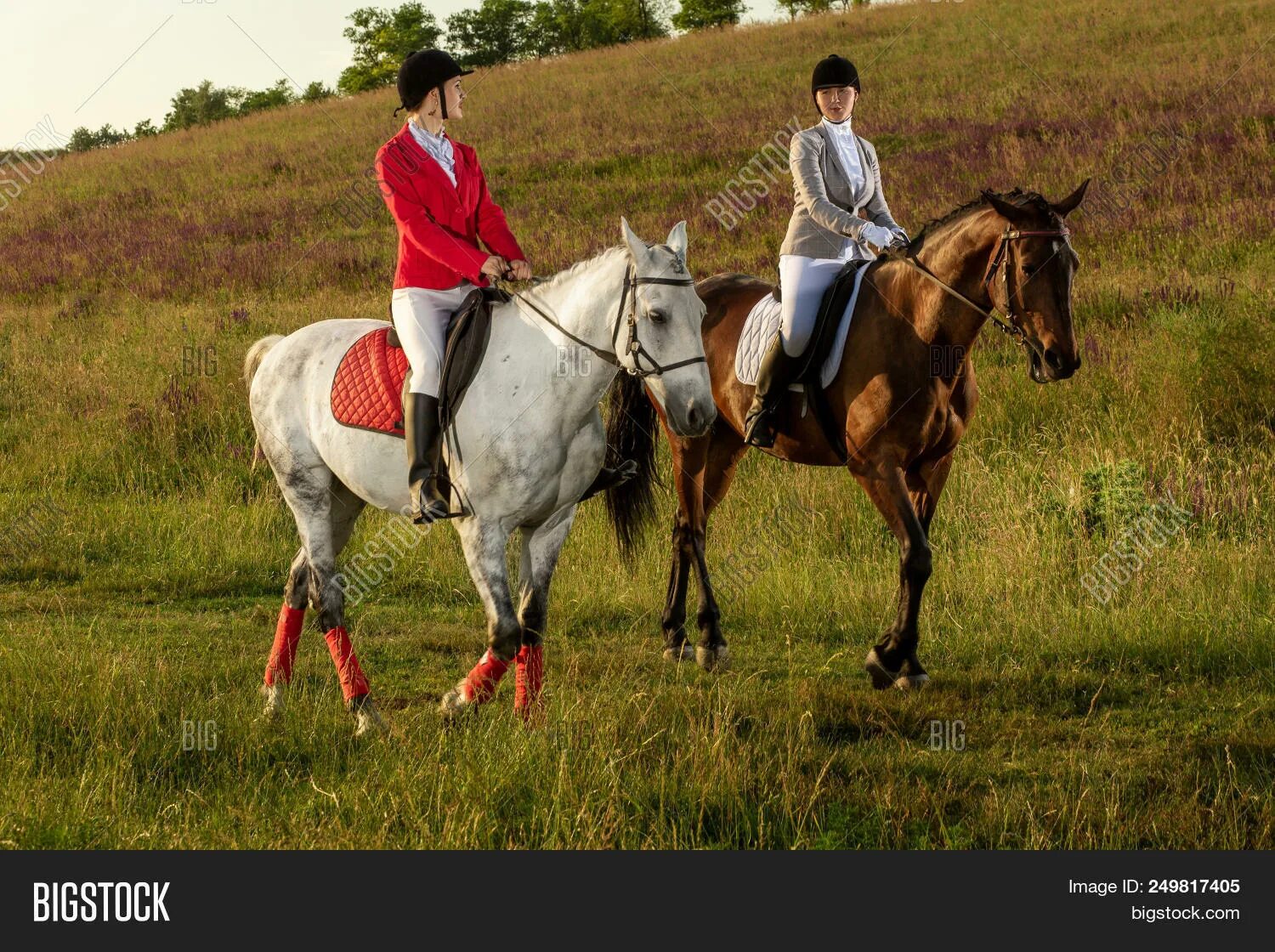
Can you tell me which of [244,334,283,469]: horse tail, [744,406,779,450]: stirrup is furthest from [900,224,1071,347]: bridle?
[244,334,283,469]: horse tail

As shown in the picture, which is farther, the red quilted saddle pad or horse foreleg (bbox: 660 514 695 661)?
horse foreleg (bbox: 660 514 695 661)

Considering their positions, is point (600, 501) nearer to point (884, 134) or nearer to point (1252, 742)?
point (1252, 742)

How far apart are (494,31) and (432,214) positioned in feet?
194

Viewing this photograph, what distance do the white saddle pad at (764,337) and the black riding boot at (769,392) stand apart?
0.10 m

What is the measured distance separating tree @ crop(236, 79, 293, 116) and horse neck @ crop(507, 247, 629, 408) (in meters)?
62.8

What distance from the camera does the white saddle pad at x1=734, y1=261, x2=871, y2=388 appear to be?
6672 millimetres

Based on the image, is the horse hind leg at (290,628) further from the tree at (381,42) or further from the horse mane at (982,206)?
the tree at (381,42)

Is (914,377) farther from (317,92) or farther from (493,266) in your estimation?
(317,92)

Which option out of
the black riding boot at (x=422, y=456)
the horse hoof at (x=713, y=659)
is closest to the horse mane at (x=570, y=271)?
the black riding boot at (x=422, y=456)

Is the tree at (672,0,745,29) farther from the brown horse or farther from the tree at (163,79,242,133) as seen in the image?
the brown horse

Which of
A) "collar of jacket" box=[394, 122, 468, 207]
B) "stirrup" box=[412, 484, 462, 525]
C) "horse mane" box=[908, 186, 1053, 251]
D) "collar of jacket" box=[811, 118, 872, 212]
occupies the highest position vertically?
"collar of jacket" box=[811, 118, 872, 212]

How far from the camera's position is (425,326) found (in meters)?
5.30

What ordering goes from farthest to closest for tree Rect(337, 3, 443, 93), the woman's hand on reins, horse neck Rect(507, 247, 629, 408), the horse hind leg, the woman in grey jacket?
tree Rect(337, 3, 443, 93)
the woman in grey jacket
the horse hind leg
the woman's hand on reins
horse neck Rect(507, 247, 629, 408)

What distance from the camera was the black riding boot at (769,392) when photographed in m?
6.76
